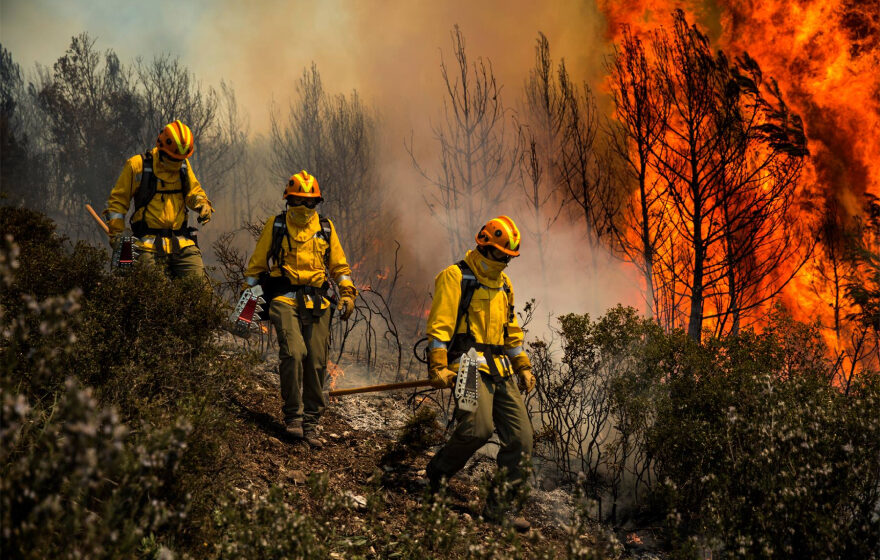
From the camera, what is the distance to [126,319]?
4.32m

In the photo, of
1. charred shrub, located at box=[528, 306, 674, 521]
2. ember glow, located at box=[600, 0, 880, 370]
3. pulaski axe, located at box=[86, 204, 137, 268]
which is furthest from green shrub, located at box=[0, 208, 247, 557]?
ember glow, located at box=[600, 0, 880, 370]

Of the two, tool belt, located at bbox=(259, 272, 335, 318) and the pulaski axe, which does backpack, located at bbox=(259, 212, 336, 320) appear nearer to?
tool belt, located at bbox=(259, 272, 335, 318)

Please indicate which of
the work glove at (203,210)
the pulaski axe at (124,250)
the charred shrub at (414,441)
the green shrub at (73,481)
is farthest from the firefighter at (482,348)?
the pulaski axe at (124,250)

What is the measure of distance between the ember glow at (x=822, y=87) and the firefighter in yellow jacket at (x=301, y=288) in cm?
1134

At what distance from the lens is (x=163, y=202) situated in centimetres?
569

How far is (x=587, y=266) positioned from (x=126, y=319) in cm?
1450

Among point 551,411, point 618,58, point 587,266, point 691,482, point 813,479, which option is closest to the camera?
point 813,479

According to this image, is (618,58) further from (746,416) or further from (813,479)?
(813,479)

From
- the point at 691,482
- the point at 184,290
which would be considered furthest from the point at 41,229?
the point at 691,482

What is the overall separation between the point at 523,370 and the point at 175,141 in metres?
3.60

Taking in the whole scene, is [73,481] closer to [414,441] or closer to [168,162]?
[414,441]

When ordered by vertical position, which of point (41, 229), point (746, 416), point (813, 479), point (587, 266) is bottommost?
point (813, 479)

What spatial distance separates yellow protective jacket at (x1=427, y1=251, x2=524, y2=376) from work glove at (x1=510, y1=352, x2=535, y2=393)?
0.15 metres

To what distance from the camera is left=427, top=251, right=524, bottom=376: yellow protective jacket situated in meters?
4.43
